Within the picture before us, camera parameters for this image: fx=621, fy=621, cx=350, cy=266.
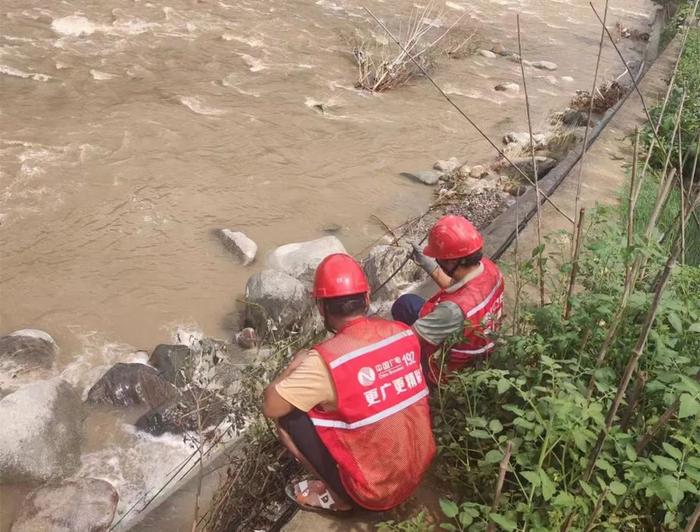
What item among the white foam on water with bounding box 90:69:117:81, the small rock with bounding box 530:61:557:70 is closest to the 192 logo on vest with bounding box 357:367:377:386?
the white foam on water with bounding box 90:69:117:81

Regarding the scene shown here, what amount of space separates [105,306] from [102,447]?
1333 mm

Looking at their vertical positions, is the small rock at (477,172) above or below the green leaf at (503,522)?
below

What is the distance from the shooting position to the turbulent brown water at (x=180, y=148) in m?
4.76

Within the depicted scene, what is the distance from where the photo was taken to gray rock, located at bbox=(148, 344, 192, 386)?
3951 mm

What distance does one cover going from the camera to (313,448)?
237 centimetres

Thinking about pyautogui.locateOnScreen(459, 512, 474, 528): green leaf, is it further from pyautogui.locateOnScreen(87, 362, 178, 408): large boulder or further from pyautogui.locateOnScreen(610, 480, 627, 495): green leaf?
pyautogui.locateOnScreen(87, 362, 178, 408): large boulder

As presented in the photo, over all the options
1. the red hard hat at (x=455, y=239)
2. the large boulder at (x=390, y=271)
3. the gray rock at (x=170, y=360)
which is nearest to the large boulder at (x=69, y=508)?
the gray rock at (x=170, y=360)

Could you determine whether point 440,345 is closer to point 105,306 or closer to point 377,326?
point 377,326

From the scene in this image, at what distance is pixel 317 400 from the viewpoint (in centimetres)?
221

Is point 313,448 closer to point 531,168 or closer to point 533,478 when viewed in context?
point 533,478

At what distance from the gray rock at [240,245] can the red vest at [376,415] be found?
3160 millimetres

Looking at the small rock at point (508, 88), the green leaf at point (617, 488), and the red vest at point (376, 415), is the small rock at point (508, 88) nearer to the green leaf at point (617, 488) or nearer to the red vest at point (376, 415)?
the red vest at point (376, 415)

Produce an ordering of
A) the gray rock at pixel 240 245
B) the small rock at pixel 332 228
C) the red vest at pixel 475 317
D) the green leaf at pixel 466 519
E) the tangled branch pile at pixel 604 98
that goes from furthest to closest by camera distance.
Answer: the tangled branch pile at pixel 604 98
the small rock at pixel 332 228
the gray rock at pixel 240 245
the red vest at pixel 475 317
the green leaf at pixel 466 519

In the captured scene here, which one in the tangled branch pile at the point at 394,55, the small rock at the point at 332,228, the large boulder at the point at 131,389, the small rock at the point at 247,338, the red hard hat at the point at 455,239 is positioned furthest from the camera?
the tangled branch pile at the point at 394,55
